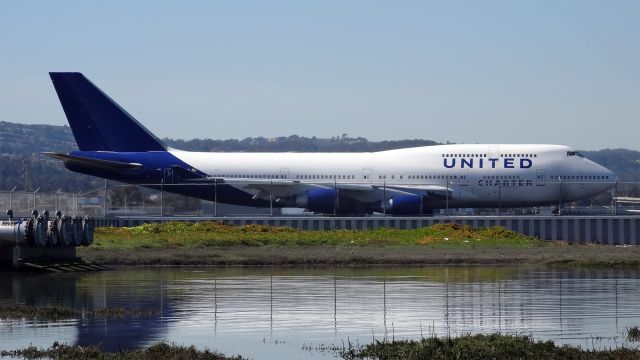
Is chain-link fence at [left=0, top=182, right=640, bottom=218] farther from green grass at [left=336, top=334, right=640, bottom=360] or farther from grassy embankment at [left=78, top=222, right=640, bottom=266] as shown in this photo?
green grass at [left=336, top=334, right=640, bottom=360]

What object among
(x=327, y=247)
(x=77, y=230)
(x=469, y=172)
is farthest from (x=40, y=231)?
(x=469, y=172)

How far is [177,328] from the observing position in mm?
19922

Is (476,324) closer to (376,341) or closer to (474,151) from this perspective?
(376,341)

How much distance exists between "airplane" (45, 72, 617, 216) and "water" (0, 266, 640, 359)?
25852 millimetres

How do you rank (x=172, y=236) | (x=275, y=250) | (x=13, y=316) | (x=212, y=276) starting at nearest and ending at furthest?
(x=13, y=316) < (x=212, y=276) < (x=275, y=250) < (x=172, y=236)

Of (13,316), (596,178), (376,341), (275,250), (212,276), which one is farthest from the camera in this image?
(596,178)

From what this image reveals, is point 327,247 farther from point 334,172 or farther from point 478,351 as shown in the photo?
point 478,351

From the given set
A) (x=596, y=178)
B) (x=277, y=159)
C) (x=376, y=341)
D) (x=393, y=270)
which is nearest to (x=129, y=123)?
(x=277, y=159)

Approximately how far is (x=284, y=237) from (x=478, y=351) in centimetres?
2731

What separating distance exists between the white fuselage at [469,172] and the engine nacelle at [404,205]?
3.11ft

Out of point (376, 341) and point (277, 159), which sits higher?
point (277, 159)

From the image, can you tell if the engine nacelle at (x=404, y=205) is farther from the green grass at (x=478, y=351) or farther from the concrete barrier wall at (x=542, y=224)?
the green grass at (x=478, y=351)

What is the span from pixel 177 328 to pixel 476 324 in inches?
202

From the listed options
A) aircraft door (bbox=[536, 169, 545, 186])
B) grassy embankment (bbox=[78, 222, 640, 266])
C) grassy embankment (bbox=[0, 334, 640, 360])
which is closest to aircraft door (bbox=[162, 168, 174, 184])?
grassy embankment (bbox=[78, 222, 640, 266])
